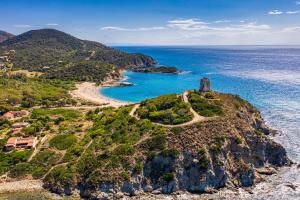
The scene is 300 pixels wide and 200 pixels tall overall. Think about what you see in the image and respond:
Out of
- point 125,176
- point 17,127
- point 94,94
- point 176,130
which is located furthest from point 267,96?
point 17,127

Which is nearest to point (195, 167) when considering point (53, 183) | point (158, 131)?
point (158, 131)

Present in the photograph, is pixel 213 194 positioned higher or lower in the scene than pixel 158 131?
lower

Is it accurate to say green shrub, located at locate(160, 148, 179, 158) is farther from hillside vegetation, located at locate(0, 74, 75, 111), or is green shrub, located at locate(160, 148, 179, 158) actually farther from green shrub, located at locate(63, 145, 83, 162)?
hillside vegetation, located at locate(0, 74, 75, 111)

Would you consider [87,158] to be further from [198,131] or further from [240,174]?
[240,174]

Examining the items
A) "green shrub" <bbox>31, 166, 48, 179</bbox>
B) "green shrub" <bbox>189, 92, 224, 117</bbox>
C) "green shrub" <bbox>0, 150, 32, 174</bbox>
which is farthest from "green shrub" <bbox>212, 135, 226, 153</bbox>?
"green shrub" <bbox>0, 150, 32, 174</bbox>

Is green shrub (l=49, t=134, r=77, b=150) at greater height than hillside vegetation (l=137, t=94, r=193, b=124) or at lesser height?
lesser

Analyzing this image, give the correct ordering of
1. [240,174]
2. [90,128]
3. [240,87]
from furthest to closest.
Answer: [240,87] < [90,128] < [240,174]
